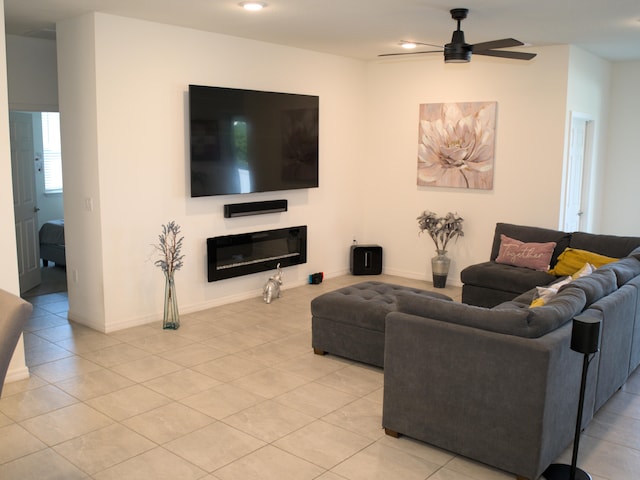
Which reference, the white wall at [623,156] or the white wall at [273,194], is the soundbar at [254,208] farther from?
the white wall at [623,156]

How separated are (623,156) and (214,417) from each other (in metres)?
6.34

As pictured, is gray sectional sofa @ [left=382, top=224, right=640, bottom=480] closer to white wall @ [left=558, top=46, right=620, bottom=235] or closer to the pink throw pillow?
the pink throw pillow

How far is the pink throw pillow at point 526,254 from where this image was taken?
6.03m

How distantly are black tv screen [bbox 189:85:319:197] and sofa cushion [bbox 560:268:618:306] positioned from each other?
3.51 metres

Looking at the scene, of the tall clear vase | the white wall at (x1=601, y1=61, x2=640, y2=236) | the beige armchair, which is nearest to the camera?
the beige armchair

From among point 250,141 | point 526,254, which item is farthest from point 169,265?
point 526,254

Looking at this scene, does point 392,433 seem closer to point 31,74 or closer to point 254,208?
point 254,208

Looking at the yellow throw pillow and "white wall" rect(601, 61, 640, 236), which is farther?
"white wall" rect(601, 61, 640, 236)

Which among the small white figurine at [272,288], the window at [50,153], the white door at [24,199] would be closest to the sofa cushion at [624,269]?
the small white figurine at [272,288]

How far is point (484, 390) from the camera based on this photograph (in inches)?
122

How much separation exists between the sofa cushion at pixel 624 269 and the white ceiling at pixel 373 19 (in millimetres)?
1905

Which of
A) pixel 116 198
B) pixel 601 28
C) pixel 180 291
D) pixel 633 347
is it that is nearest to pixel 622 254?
pixel 633 347

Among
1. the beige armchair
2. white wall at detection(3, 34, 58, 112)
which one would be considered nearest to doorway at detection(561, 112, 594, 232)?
white wall at detection(3, 34, 58, 112)

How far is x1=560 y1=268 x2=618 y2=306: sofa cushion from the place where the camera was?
366 centimetres
